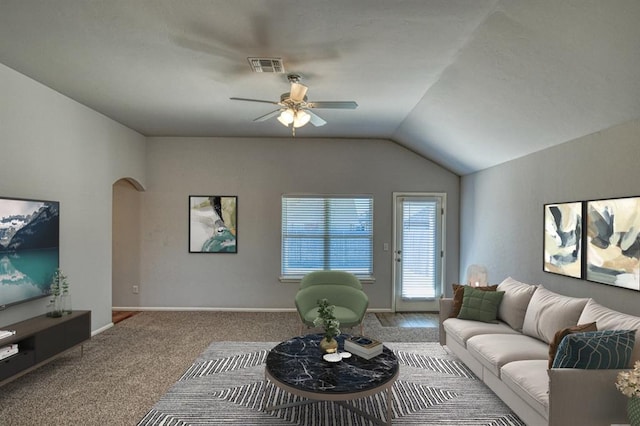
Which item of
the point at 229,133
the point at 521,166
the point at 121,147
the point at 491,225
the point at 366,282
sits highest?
the point at 229,133

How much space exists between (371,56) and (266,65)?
3.08 ft

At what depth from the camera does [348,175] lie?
5961mm

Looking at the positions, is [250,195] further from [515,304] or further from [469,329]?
[515,304]

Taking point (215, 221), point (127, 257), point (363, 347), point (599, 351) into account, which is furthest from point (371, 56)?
point (127, 257)

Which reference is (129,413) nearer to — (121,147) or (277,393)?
(277,393)

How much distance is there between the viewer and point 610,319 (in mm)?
2527

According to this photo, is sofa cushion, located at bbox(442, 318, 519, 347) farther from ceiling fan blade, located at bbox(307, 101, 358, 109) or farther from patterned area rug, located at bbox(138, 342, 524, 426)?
ceiling fan blade, located at bbox(307, 101, 358, 109)

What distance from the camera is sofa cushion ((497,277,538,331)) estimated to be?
11.4ft

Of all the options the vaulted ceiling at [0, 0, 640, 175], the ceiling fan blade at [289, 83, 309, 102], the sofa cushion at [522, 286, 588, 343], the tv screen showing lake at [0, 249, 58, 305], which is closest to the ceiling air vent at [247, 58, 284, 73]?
the vaulted ceiling at [0, 0, 640, 175]

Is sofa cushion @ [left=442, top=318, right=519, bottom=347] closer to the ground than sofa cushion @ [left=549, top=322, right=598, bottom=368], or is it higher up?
closer to the ground

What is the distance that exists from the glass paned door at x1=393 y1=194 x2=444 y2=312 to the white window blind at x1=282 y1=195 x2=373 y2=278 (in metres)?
0.55

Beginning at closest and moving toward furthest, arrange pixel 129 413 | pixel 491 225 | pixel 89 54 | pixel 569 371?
1. pixel 569 371
2. pixel 129 413
3. pixel 89 54
4. pixel 491 225

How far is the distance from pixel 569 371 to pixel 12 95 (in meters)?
5.18

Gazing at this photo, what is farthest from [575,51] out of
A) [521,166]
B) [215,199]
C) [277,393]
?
[215,199]
